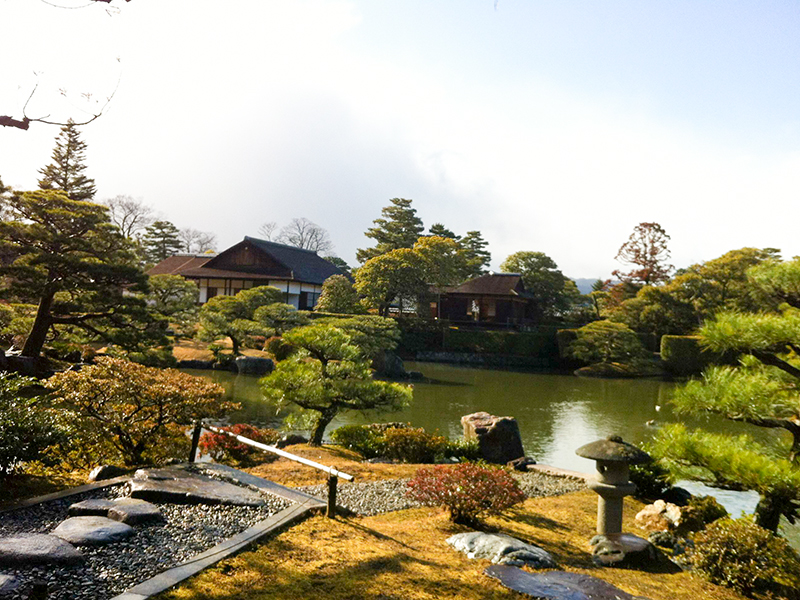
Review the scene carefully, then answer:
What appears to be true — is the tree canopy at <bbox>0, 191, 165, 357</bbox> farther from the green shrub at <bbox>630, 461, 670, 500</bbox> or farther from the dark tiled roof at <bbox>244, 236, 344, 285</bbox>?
the dark tiled roof at <bbox>244, 236, 344, 285</bbox>

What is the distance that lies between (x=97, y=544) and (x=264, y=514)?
4.60 ft


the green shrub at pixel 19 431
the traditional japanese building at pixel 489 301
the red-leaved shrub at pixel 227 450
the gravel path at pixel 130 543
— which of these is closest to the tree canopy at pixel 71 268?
the red-leaved shrub at pixel 227 450

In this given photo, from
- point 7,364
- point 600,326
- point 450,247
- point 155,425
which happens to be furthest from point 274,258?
point 155,425

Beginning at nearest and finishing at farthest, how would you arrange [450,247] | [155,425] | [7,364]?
[155,425], [7,364], [450,247]

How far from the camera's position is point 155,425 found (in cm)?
714

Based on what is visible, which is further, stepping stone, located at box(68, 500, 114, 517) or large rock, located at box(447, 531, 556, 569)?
large rock, located at box(447, 531, 556, 569)

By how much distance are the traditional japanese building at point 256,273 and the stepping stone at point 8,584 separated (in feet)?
115

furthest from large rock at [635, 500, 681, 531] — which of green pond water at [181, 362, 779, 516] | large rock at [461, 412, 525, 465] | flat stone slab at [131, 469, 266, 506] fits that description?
flat stone slab at [131, 469, 266, 506]

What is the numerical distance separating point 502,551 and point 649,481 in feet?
15.9

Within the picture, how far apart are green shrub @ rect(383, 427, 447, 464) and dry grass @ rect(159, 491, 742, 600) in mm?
3772

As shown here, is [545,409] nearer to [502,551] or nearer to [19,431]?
[502,551]

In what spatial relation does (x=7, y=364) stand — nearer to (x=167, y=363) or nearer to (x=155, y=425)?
(x=167, y=363)

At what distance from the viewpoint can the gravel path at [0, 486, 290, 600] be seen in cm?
340

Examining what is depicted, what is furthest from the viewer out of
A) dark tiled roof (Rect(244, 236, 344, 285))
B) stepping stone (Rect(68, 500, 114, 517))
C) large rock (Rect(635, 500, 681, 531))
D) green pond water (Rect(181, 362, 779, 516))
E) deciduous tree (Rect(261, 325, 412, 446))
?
dark tiled roof (Rect(244, 236, 344, 285))
